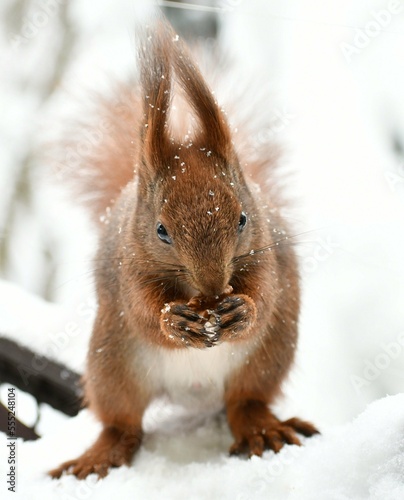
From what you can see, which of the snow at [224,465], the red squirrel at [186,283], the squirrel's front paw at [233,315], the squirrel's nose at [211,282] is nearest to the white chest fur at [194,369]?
the red squirrel at [186,283]

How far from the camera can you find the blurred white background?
223cm

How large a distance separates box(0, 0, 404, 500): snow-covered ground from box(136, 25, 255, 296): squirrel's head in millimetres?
152

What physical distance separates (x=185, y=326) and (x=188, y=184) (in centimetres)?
35

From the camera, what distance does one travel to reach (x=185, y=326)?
1525mm

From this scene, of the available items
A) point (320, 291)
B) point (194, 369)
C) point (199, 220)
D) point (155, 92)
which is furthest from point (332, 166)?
point (199, 220)

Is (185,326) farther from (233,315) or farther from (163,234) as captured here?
(163,234)

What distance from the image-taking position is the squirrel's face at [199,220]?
1.45 m

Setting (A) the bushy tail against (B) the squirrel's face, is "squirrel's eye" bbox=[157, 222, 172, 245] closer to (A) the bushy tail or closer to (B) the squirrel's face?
(B) the squirrel's face

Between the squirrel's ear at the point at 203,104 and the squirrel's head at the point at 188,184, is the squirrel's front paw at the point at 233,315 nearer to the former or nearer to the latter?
the squirrel's head at the point at 188,184

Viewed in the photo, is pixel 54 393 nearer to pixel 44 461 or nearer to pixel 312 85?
pixel 44 461

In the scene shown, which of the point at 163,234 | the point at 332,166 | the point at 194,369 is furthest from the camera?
the point at 332,166

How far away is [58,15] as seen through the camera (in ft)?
14.5

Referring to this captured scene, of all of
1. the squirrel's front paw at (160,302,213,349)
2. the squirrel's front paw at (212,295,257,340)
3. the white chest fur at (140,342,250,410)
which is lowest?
the white chest fur at (140,342,250,410)

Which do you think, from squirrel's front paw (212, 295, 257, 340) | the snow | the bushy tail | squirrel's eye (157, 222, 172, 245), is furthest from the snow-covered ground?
squirrel's eye (157, 222, 172, 245)
